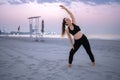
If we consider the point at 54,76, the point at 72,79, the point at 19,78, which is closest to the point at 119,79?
the point at 72,79

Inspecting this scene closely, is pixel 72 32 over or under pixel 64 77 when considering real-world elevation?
over

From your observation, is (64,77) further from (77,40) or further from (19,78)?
(77,40)

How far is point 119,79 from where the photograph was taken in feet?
17.6

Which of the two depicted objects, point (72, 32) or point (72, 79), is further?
point (72, 32)

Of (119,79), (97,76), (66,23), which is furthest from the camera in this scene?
(66,23)

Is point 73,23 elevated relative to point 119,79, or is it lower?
elevated

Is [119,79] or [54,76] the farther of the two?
[54,76]

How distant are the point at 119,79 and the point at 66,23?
2738mm

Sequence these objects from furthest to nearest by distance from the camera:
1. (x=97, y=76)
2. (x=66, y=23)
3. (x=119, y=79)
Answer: (x=66, y=23), (x=97, y=76), (x=119, y=79)

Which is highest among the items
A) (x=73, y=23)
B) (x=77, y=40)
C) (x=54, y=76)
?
(x=73, y=23)

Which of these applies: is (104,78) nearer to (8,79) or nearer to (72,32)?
(72,32)

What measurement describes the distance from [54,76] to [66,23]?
2.09 metres

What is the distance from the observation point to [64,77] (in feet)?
18.7

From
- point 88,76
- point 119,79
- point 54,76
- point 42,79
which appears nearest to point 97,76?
point 88,76
